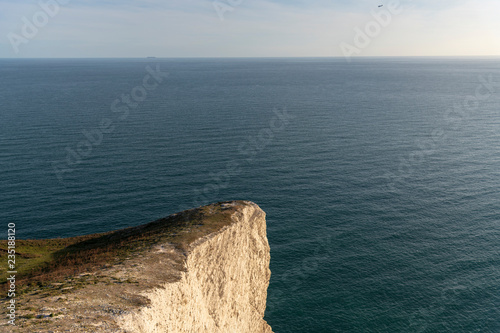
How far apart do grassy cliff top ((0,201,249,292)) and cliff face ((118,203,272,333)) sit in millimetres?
1813

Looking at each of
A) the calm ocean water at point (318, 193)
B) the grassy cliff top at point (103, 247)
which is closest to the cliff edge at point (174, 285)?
the grassy cliff top at point (103, 247)

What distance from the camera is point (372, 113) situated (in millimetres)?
169500

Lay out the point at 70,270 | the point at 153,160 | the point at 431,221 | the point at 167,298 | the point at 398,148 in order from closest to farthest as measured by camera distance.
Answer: the point at 167,298
the point at 70,270
the point at 431,221
the point at 153,160
the point at 398,148

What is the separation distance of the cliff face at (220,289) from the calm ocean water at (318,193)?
10.4m

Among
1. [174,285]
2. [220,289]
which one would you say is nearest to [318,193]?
[220,289]

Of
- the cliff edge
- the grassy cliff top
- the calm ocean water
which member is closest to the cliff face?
the cliff edge

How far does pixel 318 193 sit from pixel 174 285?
60.9 meters

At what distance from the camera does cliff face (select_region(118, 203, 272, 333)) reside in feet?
99.7

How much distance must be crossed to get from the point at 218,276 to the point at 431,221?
5824 centimetres

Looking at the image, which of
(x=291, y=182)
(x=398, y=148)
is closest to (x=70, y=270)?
(x=291, y=182)

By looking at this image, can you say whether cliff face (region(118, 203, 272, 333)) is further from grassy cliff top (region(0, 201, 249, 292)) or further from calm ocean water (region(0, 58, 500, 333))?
calm ocean water (region(0, 58, 500, 333))

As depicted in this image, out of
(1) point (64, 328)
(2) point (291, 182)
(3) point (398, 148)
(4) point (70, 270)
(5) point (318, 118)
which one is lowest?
(1) point (64, 328)

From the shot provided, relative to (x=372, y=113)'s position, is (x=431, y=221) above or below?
below

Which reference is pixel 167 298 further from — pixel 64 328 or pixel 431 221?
pixel 431 221
